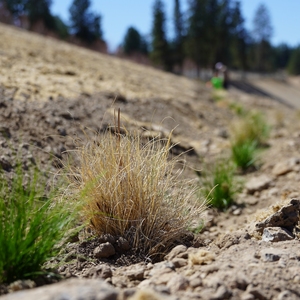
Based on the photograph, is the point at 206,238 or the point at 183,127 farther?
the point at 183,127

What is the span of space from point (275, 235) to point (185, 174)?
2181 millimetres

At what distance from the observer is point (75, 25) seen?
124 ft

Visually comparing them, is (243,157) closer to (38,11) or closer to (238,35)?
(38,11)

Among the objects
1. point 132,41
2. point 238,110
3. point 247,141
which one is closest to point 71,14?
point 132,41

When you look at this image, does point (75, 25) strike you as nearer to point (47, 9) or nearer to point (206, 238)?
point (47, 9)

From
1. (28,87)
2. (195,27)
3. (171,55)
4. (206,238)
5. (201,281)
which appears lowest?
(206,238)

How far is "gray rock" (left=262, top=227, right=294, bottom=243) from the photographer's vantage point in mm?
2858

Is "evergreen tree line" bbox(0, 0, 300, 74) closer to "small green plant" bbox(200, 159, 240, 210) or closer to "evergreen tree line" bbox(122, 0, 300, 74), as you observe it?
"evergreen tree line" bbox(122, 0, 300, 74)

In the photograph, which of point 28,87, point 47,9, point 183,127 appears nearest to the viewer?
point 28,87

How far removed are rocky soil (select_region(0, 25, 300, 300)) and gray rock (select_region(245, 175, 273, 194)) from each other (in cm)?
1

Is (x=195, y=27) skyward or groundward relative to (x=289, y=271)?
skyward

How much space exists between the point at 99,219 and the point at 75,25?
36871 millimetres

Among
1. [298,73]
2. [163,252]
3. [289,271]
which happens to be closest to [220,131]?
[163,252]

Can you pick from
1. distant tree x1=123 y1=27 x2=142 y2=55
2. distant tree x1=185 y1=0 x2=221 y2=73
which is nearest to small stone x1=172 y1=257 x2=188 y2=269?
distant tree x1=185 y1=0 x2=221 y2=73
